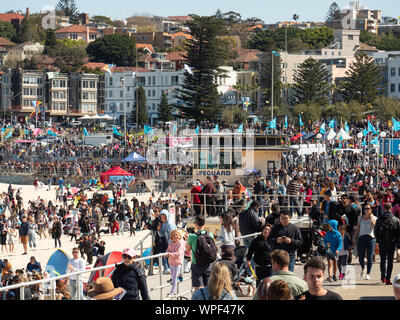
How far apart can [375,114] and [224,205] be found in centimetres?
5089

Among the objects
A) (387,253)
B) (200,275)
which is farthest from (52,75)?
(200,275)

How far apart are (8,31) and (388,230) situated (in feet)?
466

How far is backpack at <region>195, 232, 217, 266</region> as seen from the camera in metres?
8.96

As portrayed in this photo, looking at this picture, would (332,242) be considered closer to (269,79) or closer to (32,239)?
(32,239)

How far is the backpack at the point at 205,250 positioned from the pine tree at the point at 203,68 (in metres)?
53.3

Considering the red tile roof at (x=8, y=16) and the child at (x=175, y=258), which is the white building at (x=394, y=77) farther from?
the red tile roof at (x=8, y=16)

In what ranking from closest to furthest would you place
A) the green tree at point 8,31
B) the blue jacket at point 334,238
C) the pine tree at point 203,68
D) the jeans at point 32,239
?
the blue jacket at point 334,238 → the jeans at point 32,239 → the pine tree at point 203,68 → the green tree at point 8,31

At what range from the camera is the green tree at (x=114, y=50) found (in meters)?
118

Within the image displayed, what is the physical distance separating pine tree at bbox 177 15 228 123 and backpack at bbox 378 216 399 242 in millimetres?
52283

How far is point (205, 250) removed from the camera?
8.97 m

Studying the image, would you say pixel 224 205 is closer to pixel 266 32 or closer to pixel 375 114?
pixel 375 114

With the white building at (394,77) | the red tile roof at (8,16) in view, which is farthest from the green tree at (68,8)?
the white building at (394,77)
